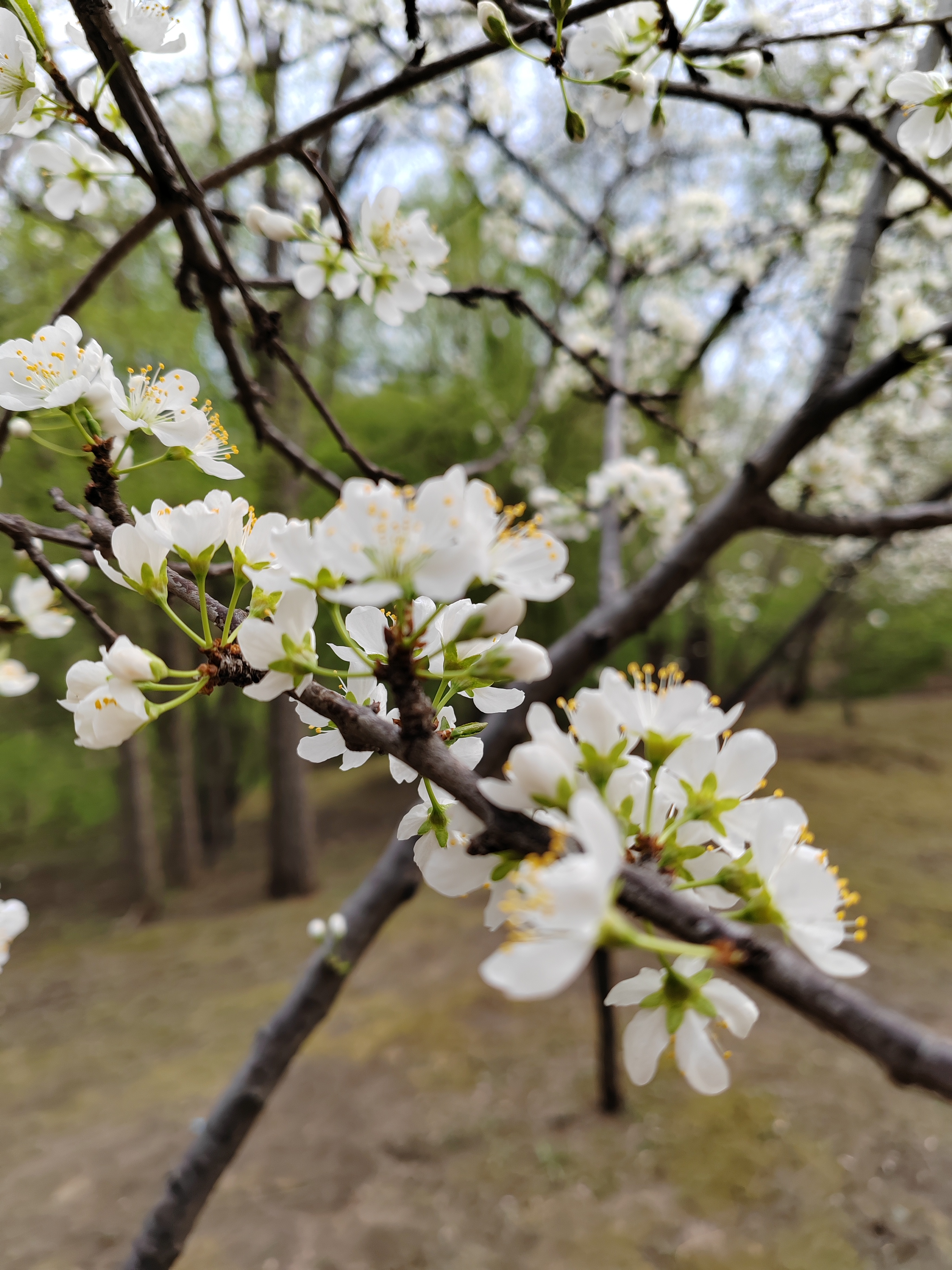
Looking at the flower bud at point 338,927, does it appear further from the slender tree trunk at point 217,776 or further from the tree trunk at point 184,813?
the slender tree trunk at point 217,776

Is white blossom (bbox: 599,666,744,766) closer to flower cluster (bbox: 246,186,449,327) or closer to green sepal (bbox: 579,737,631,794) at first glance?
green sepal (bbox: 579,737,631,794)

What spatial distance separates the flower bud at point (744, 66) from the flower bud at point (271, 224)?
60 cm

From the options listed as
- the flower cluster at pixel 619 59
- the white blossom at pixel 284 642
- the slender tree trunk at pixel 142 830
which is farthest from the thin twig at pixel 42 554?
the slender tree trunk at pixel 142 830

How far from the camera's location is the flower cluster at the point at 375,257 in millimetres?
982

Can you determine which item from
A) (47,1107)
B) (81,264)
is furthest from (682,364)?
(47,1107)

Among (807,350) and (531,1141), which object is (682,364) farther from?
(531,1141)

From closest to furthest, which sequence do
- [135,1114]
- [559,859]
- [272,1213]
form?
[559,859] < [272,1213] < [135,1114]

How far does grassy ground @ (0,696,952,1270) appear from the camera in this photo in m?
2.05

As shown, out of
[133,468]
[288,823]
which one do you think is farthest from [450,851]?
[288,823]

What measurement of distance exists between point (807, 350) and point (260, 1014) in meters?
6.48

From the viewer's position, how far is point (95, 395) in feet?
1.84

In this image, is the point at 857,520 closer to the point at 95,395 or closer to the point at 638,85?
the point at 638,85

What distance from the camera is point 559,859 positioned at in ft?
1.20

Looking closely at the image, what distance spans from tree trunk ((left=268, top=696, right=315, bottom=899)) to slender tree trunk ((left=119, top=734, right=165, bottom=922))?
0.78 metres
